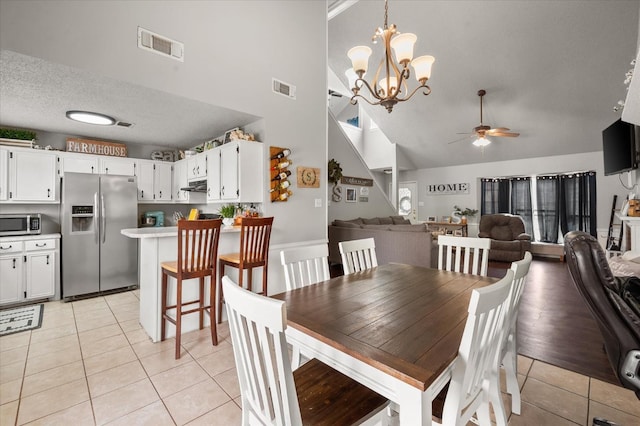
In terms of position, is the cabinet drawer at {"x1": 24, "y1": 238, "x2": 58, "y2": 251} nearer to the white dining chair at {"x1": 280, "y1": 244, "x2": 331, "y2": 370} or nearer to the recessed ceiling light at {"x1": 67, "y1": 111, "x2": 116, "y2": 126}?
the recessed ceiling light at {"x1": 67, "y1": 111, "x2": 116, "y2": 126}

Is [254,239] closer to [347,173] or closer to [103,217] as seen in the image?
[103,217]

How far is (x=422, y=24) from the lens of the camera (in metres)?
4.79

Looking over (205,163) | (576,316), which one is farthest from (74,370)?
(576,316)

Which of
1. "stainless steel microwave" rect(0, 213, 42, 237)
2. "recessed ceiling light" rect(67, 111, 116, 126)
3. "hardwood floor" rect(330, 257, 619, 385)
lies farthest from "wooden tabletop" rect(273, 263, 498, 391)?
"stainless steel microwave" rect(0, 213, 42, 237)

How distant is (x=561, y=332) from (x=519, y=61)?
433 centimetres

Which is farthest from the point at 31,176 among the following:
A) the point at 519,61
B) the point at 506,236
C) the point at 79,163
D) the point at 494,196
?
the point at 494,196

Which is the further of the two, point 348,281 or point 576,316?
point 576,316

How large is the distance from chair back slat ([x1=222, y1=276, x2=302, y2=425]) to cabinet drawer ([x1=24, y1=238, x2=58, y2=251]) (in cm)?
417

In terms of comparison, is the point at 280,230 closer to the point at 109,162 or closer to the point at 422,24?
the point at 109,162

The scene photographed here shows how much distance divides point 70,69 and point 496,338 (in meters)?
3.37

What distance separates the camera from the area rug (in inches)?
113

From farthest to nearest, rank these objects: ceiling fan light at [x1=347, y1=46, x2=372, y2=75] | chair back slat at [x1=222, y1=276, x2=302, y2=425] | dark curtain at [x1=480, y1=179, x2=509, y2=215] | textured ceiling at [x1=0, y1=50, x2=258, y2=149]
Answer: dark curtain at [x1=480, y1=179, x2=509, y2=215]
ceiling fan light at [x1=347, y1=46, x2=372, y2=75]
textured ceiling at [x1=0, y1=50, x2=258, y2=149]
chair back slat at [x1=222, y1=276, x2=302, y2=425]

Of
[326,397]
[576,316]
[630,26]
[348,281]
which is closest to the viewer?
[326,397]

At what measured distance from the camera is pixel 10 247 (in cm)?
343
